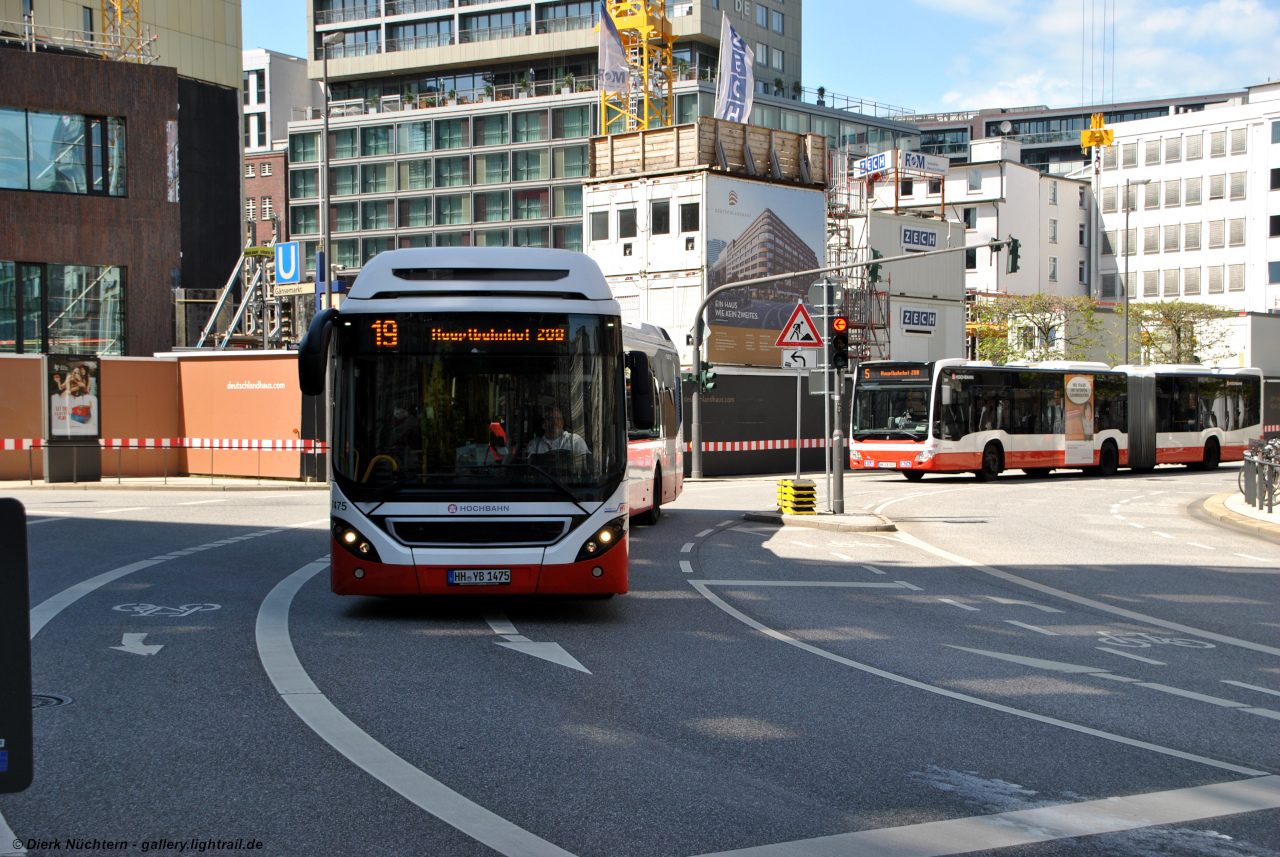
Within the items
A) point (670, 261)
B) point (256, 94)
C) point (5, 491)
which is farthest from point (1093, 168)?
point (5, 491)

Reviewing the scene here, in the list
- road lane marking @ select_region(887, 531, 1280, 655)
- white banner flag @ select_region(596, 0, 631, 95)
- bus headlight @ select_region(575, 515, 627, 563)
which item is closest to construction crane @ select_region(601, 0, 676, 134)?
white banner flag @ select_region(596, 0, 631, 95)

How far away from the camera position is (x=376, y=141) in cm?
8844

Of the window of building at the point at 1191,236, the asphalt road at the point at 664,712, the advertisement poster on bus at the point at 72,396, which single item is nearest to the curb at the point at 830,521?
the asphalt road at the point at 664,712

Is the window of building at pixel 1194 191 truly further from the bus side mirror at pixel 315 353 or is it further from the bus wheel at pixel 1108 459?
the bus side mirror at pixel 315 353

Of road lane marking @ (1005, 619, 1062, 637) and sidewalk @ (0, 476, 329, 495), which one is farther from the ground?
road lane marking @ (1005, 619, 1062, 637)

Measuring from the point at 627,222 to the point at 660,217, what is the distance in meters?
1.58

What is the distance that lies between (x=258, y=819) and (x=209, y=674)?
3.10 m

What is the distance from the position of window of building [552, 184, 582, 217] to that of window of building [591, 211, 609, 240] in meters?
30.4

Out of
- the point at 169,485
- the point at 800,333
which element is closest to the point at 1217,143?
the point at 800,333

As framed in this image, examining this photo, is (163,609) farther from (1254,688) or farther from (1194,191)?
(1194,191)

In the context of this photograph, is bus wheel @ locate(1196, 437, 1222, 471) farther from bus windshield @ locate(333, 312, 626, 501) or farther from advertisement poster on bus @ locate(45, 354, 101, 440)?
bus windshield @ locate(333, 312, 626, 501)

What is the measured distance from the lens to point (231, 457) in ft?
102

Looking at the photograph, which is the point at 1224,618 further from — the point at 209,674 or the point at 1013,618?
the point at 209,674

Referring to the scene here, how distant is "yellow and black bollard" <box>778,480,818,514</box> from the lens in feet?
68.8
